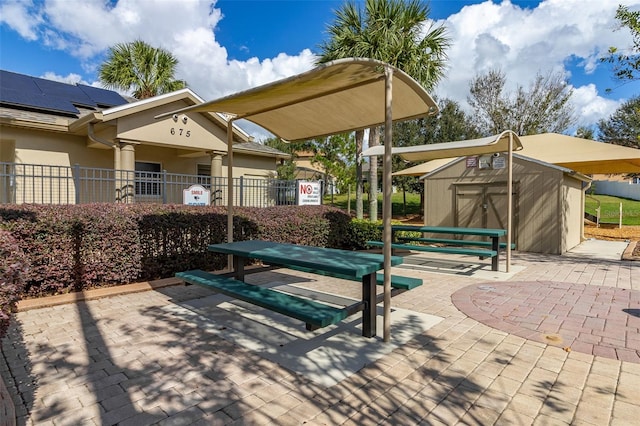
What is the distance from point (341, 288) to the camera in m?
5.81

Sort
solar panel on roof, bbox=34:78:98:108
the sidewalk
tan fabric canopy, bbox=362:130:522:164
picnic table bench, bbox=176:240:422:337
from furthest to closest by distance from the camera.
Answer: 1. solar panel on roof, bbox=34:78:98:108
2. tan fabric canopy, bbox=362:130:522:164
3. picnic table bench, bbox=176:240:422:337
4. the sidewalk

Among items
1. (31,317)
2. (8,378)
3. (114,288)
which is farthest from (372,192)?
(8,378)

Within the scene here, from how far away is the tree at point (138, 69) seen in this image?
16219mm

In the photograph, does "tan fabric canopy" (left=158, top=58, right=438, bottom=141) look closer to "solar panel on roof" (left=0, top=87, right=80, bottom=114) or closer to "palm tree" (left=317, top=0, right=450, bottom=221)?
"palm tree" (left=317, top=0, right=450, bottom=221)

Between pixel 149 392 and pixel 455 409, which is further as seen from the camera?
pixel 149 392

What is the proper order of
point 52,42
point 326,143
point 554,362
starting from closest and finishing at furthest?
point 554,362 < point 52,42 < point 326,143

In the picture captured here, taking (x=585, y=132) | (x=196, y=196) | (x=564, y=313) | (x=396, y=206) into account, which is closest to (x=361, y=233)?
(x=196, y=196)

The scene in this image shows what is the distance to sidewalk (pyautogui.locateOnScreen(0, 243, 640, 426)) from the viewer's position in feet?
7.92

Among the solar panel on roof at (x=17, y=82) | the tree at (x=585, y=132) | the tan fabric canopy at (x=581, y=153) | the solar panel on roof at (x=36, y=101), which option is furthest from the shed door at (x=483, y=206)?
the tree at (x=585, y=132)

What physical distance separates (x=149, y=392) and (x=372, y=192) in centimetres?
1072

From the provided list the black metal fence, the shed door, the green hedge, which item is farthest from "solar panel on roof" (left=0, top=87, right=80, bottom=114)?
the shed door

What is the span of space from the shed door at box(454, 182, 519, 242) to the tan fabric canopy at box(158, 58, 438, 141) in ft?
23.8

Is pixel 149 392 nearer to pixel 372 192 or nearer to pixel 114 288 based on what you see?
pixel 114 288

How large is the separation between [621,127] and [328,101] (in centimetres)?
4097
